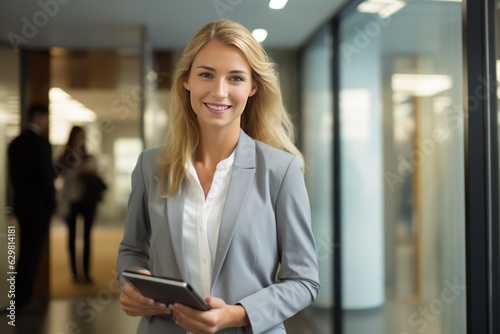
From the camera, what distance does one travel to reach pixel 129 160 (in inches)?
121

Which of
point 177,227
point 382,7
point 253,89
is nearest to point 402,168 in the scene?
point 382,7

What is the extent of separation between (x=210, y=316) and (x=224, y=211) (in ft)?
0.92

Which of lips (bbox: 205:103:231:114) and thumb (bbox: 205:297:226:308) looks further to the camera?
lips (bbox: 205:103:231:114)

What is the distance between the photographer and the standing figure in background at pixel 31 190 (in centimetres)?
304

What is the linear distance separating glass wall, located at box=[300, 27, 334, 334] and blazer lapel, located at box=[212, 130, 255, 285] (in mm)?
1796

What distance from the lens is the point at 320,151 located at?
3514 mm

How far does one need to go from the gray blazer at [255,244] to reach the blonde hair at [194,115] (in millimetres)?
66

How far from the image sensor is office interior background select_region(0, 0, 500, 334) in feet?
8.39

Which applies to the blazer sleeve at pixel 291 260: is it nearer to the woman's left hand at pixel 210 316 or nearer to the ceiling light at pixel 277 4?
the woman's left hand at pixel 210 316

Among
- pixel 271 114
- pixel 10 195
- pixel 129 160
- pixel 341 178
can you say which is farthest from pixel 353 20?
pixel 10 195

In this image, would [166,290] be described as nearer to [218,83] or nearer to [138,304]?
[138,304]

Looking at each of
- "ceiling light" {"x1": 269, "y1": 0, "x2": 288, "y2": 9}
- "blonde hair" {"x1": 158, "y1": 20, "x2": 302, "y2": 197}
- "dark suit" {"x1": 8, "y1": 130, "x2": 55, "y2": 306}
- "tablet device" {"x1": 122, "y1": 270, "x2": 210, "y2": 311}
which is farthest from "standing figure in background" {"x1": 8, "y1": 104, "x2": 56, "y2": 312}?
"tablet device" {"x1": 122, "y1": 270, "x2": 210, "y2": 311}

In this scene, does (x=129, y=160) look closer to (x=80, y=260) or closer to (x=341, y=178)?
(x=80, y=260)

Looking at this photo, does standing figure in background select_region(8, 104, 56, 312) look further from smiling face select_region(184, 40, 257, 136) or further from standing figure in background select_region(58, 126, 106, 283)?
smiling face select_region(184, 40, 257, 136)
